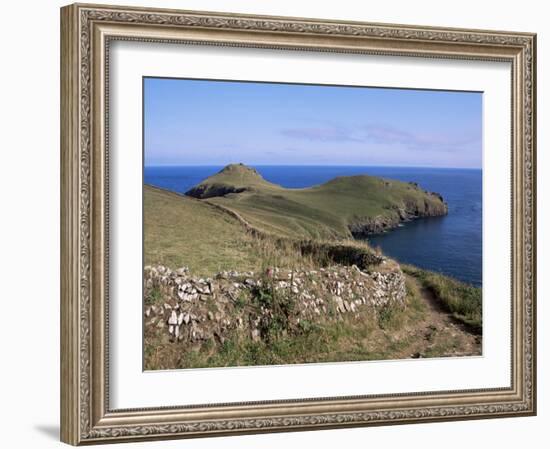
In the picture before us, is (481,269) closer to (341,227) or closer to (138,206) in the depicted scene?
(341,227)

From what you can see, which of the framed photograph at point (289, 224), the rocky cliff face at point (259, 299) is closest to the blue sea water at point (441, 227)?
the framed photograph at point (289, 224)

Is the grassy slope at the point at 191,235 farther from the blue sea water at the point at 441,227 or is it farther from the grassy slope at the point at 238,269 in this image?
the blue sea water at the point at 441,227

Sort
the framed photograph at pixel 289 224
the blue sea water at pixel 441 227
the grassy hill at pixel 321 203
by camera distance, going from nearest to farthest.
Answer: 1. the framed photograph at pixel 289 224
2. the grassy hill at pixel 321 203
3. the blue sea water at pixel 441 227

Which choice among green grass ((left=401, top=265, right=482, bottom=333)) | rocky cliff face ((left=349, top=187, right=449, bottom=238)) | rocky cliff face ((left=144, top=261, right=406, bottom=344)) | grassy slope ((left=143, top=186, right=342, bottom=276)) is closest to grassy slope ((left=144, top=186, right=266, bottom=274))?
grassy slope ((left=143, top=186, right=342, bottom=276))

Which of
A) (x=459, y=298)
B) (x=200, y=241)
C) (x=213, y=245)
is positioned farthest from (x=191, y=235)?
→ (x=459, y=298)

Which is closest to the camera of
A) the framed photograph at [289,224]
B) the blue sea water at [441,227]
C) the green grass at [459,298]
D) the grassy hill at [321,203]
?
the framed photograph at [289,224]

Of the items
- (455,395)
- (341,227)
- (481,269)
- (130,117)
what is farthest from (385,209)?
(130,117)

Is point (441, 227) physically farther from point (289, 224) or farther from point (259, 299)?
point (259, 299)

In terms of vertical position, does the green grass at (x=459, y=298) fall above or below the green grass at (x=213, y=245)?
below
